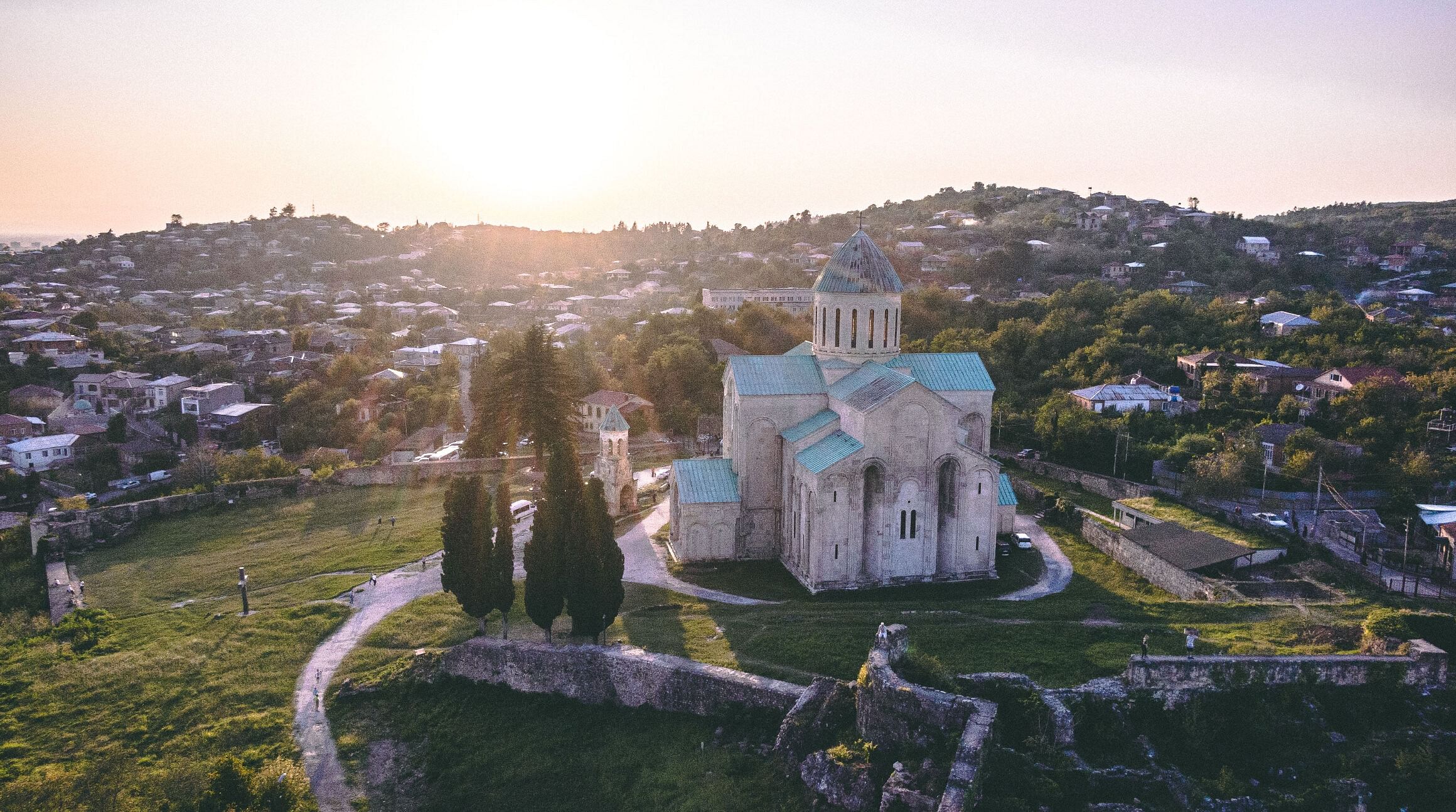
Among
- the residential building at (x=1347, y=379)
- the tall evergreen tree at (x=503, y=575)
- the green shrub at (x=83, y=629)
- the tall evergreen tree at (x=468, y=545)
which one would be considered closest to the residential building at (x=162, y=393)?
the green shrub at (x=83, y=629)

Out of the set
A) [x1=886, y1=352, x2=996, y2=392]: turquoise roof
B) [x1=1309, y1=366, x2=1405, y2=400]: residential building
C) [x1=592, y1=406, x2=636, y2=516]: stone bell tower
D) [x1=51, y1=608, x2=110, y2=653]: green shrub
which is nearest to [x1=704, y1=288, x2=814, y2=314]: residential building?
[x1=1309, y1=366, x2=1405, y2=400]: residential building

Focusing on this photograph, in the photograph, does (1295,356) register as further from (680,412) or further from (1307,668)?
(1307,668)

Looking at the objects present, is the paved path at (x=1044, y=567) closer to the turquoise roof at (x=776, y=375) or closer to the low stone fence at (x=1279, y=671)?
the low stone fence at (x=1279, y=671)

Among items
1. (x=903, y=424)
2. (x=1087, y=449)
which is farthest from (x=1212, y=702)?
(x=1087, y=449)

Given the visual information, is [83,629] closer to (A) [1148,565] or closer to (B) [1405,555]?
(A) [1148,565]

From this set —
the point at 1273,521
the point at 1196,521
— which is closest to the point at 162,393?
the point at 1196,521

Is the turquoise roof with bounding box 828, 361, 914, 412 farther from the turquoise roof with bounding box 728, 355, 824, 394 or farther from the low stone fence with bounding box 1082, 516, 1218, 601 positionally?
the low stone fence with bounding box 1082, 516, 1218, 601

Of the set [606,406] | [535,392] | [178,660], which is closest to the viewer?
[178,660]
